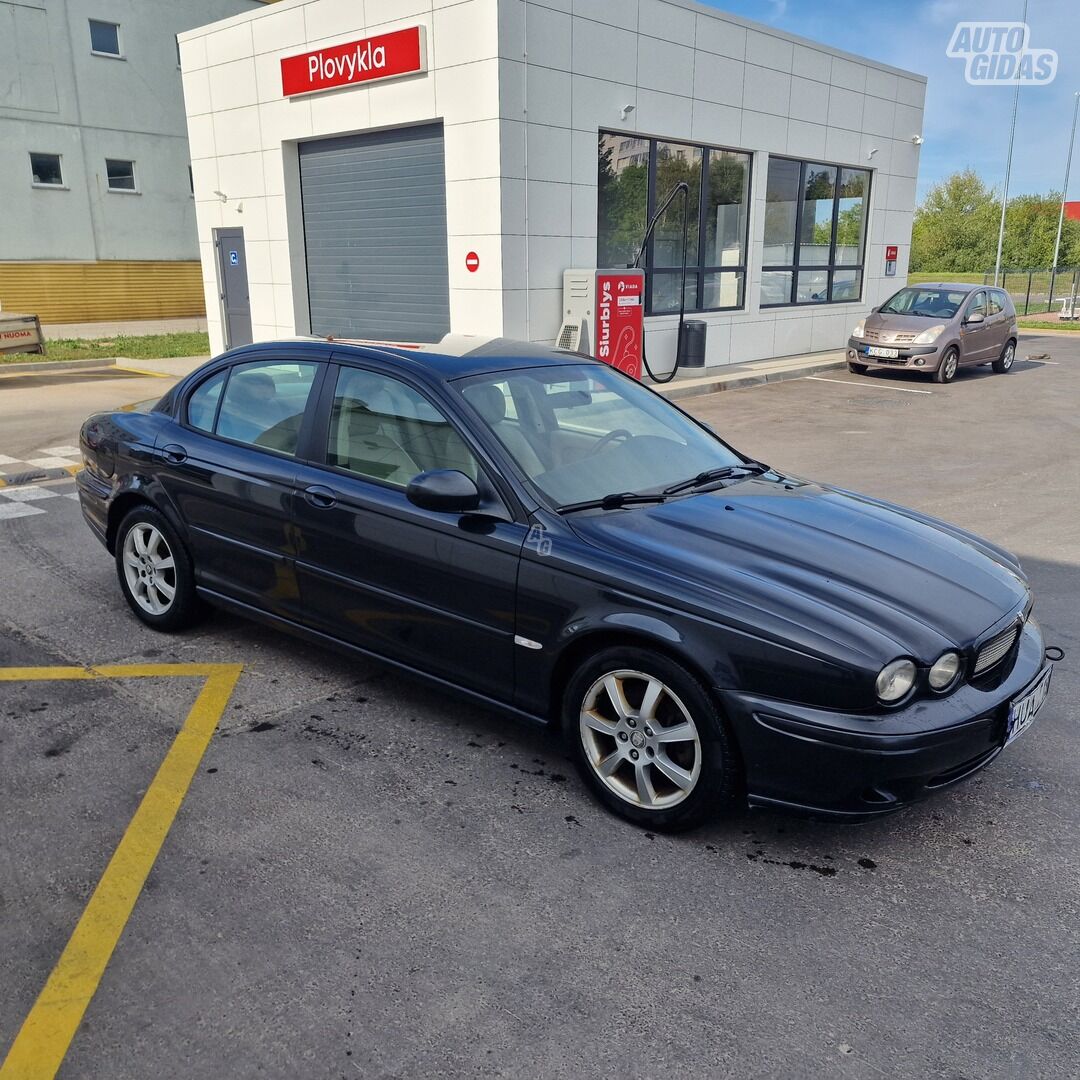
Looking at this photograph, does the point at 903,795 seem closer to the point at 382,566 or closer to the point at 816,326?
the point at 382,566

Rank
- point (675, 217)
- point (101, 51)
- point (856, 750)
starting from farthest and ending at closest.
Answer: point (101, 51) → point (675, 217) → point (856, 750)

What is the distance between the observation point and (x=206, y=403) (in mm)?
4949

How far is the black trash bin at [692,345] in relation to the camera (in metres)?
15.6

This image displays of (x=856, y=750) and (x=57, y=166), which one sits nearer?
(x=856, y=750)

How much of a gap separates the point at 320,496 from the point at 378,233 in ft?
38.0

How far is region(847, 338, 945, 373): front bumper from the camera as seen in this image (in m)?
16.4

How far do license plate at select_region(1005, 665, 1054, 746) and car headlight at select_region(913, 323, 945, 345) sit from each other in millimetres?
14073

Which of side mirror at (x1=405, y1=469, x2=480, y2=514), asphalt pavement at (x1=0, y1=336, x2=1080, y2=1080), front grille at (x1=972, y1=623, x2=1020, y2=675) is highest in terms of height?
side mirror at (x1=405, y1=469, x2=480, y2=514)

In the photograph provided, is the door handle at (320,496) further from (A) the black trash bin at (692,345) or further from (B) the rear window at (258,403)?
(A) the black trash bin at (692,345)

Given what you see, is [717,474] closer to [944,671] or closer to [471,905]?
[944,671]

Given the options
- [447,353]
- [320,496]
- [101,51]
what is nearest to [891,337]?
[447,353]

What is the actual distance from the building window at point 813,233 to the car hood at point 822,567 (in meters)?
14.9

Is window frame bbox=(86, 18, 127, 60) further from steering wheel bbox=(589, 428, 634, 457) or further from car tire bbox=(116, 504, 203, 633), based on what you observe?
steering wheel bbox=(589, 428, 634, 457)

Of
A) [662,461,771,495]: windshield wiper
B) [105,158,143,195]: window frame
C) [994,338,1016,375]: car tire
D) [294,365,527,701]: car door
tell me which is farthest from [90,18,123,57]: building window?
[662,461,771,495]: windshield wiper
